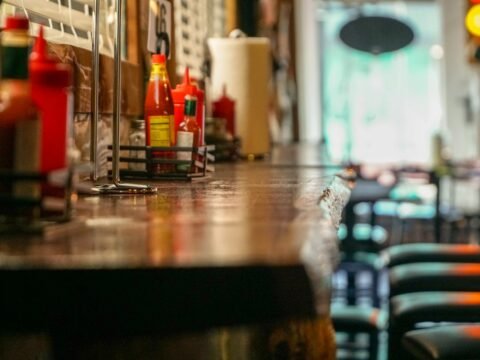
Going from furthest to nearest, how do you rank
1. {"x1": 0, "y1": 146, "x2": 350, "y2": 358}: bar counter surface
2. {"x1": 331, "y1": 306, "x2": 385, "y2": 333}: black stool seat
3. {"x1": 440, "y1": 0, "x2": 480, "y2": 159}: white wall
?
{"x1": 440, "y1": 0, "x2": 480, "y2": 159}: white wall
{"x1": 331, "y1": 306, "x2": 385, "y2": 333}: black stool seat
{"x1": 0, "y1": 146, "x2": 350, "y2": 358}: bar counter surface

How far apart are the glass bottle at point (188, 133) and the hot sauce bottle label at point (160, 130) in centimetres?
3

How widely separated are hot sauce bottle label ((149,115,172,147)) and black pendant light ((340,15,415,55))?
3.45 metres

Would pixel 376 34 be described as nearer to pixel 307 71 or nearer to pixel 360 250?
pixel 360 250

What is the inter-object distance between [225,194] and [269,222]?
0.46m

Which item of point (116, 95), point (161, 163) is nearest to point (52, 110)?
point (116, 95)

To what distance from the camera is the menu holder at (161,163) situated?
175 cm

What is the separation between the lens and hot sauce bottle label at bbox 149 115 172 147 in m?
1.81

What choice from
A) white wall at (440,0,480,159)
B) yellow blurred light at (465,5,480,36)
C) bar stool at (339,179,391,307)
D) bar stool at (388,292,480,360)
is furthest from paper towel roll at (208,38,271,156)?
white wall at (440,0,480,159)

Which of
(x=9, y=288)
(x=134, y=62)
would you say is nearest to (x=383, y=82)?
(x=134, y=62)

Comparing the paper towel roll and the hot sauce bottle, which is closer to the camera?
the hot sauce bottle

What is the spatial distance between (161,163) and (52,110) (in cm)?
83

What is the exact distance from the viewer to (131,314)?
0.70 meters

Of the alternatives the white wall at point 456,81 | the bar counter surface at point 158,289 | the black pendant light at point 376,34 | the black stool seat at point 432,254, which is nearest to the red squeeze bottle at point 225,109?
the black stool seat at point 432,254

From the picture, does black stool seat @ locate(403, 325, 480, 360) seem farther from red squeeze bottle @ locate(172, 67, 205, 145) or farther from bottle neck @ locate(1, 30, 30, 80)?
bottle neck @ locate(1, 30, 30, 80)
